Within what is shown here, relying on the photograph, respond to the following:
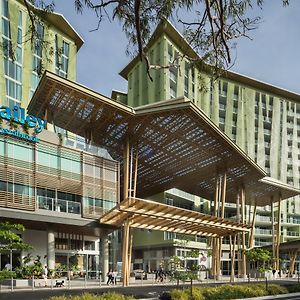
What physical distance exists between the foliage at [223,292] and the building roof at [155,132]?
50.5 ft

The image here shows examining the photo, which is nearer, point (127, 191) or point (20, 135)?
point (20, 135)

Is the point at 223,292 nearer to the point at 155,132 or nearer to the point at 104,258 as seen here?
the point at 104,258

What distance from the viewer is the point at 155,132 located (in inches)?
1695

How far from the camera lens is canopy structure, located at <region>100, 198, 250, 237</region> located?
36469 mm

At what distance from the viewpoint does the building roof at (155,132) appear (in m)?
37.1

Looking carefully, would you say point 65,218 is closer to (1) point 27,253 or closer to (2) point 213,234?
(1) point 27,253

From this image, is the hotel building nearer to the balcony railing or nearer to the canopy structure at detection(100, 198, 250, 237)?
the balcony railing

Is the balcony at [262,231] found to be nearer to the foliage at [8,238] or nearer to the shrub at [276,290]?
the shrub at [276,290]

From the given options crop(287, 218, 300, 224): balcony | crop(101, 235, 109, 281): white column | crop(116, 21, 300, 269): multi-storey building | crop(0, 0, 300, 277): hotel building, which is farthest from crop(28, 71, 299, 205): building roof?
crop(287, 218, 300, 224): balcony

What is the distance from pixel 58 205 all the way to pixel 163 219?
9337mm

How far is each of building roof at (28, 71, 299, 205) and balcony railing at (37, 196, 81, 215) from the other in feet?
23.9

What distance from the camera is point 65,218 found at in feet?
123

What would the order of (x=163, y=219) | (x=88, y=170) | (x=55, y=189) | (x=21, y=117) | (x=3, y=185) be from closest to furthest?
1. (x=3, y=185)
2. (x=21, y=117)
3. (x=55, y=189)
4. (x=88, y=170)
5. (x=163, y=219)

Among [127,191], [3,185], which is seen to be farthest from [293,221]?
[3,185]
